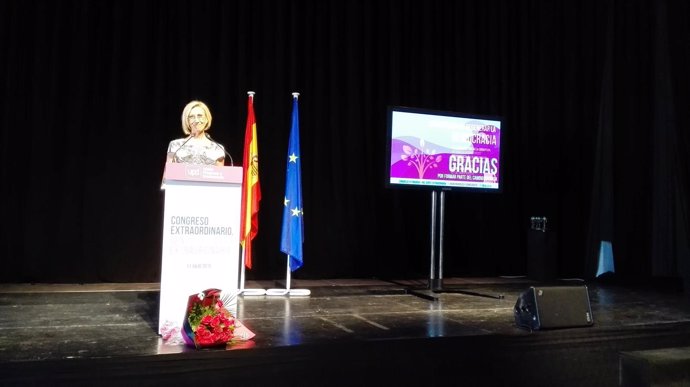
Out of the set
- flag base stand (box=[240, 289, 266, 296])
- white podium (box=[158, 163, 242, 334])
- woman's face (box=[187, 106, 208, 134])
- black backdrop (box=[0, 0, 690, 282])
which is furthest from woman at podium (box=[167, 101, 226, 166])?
black backdrop (box=[0, 0, 690, 282])

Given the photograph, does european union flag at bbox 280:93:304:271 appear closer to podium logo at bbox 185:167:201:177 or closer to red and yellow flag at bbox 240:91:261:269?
red and yellow flag at bbox 240:91:261:269

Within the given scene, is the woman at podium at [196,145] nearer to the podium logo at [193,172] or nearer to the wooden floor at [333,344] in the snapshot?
the podium logo at [193,172]

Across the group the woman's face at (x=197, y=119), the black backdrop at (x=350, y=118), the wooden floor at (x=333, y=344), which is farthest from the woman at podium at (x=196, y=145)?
the black backdrop at (x=350, y=118)

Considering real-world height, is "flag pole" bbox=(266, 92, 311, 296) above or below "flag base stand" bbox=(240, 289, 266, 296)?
above

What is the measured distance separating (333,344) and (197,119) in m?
1.58

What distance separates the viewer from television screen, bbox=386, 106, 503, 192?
434 centimetres

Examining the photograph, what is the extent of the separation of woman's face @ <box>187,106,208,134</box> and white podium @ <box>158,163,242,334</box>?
2.15ft

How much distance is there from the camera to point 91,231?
193 inches

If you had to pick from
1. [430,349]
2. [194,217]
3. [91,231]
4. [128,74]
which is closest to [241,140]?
[128,74]

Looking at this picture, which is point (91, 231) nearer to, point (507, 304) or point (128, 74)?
point (128, 74)

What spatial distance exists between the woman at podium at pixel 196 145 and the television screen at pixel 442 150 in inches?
55.6

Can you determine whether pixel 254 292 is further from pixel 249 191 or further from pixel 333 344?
pixel 333 344

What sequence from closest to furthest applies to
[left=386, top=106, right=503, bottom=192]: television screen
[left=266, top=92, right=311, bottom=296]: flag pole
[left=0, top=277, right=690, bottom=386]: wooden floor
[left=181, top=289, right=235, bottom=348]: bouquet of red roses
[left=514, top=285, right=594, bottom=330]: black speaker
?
1. [left=0, top=277, right=690, bottom=386]: wooden floor
2. [left=181, top=289, right=235, bottom=348]: bouquet of red roses
3. [left=514, top=285, right=594, bottom=330]: black speaker
4. [left=386, top=106, right=503, bottom=192]: television screen
5. [left=266, top=92, right=311, bottom=296]: flag pole

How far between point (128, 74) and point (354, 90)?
2.13m
